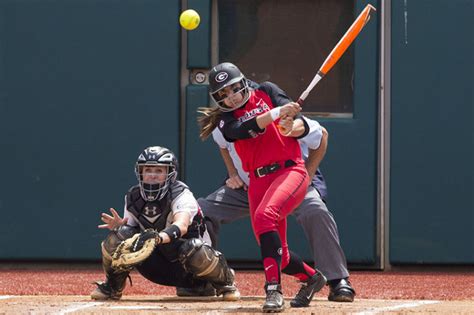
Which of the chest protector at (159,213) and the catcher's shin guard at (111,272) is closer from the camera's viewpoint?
the catcher's shin guard at (111,272)

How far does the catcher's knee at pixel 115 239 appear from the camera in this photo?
615 centimetres

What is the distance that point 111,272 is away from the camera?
6258 mm

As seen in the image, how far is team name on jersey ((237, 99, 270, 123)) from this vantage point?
19.1ft

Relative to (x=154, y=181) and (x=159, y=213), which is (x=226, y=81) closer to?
(x=154, y=181)

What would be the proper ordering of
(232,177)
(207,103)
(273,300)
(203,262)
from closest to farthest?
(273,300), (203,262), (232,177), (207,103)

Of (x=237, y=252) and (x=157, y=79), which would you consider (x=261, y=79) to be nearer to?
(x=157, y=79)

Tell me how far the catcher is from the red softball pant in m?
0.42

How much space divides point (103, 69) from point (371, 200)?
242 cm

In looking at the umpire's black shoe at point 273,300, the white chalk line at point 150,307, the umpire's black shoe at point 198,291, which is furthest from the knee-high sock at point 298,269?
the umpire's black shoe at point 198,291

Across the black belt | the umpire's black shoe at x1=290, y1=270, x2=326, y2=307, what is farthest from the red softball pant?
the umpire's black shoe at x1=290, y1=270, x2=326, y2=307

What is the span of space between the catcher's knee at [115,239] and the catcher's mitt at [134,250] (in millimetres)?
166

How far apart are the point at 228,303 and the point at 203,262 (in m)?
0.27

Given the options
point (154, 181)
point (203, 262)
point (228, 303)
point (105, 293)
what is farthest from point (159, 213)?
point (228, 303)

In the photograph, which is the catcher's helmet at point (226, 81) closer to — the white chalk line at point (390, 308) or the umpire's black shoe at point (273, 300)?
the umpire's black shoe at point (273, 300)
